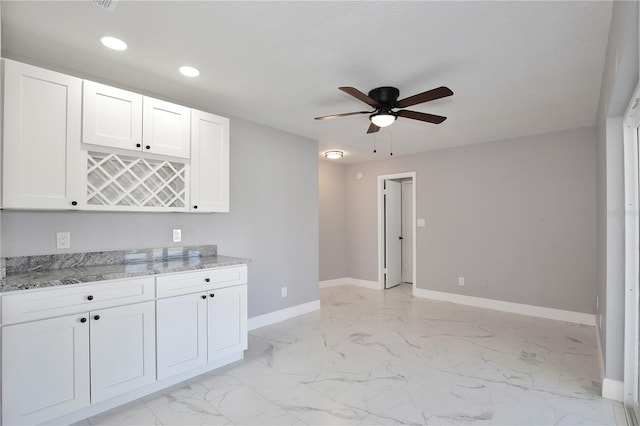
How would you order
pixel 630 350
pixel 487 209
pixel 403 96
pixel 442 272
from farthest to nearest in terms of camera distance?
1. pixel 442 272
2. pixel 487 209
3. pixel 403 96
4. pixel 630 350

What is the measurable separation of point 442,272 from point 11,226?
507cm

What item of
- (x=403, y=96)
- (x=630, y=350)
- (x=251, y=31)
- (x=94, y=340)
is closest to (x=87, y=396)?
(x=94, y=340)

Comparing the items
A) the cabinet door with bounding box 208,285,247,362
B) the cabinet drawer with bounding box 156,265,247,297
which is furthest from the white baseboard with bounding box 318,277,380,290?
the cabinet drawer with bounding box 156,265,247,297

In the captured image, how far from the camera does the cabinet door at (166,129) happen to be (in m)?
2.66

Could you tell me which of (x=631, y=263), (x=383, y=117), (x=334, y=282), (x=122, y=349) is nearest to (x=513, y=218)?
(x=631, y=263)

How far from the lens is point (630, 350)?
88.0 inches

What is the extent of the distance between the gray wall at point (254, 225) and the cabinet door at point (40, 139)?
353 mm

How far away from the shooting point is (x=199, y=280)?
2.65 m

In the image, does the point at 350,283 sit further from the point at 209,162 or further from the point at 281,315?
the point at 209,162

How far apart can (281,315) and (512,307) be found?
3.13 metres

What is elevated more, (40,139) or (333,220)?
(40,139)

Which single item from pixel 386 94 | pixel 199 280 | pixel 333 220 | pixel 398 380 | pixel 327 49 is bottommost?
pixel 398 380

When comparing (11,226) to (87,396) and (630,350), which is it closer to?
(87,396)

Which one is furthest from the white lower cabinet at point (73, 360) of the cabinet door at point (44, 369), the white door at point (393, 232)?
the white door at point (393, 232)
